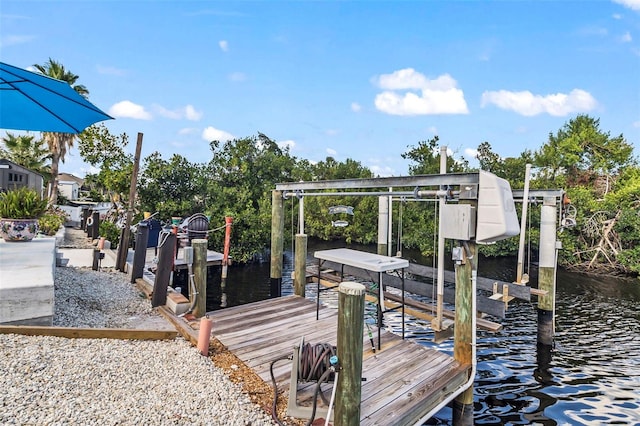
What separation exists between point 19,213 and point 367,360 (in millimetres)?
7489

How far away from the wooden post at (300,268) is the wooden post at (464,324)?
326 cm

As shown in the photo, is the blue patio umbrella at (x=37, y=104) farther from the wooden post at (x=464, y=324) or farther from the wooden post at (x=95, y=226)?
the wooden post at (x=95, y=226)

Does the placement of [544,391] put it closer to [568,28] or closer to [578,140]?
[568,28]

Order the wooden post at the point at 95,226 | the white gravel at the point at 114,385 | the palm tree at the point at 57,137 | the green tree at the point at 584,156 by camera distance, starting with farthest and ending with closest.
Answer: the palm tree at the point at 57,137
the green tree at the point at 584,156
the wooden post at the point at 95,226
the white gravel at the point at 114,385

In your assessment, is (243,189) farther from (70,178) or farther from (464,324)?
(70,178)

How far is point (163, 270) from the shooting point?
565 cm

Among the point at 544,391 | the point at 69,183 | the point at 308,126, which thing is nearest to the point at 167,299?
the point at 544,391

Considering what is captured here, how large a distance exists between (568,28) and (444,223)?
576 inches

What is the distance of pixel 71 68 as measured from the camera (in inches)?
1003

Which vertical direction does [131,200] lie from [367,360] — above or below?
above

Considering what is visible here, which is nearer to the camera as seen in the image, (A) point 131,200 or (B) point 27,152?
(A) point 131,200

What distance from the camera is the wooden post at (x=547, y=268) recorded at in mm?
6945

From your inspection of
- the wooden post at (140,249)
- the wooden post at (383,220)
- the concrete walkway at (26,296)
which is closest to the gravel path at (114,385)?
the concrete walkway at (26,296)

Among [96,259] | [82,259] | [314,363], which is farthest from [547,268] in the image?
[82,259]
